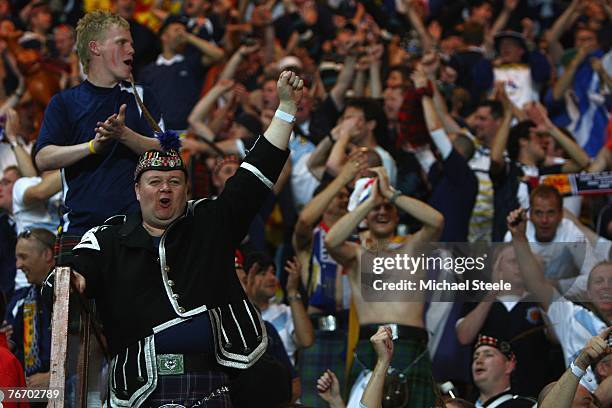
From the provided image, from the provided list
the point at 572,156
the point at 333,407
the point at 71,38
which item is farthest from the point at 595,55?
the point at 333,407

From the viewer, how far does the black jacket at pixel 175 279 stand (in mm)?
6750

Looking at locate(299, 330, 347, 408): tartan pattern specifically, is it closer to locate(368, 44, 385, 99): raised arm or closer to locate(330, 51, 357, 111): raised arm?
locate(330, 51, 357, 111): raised arm

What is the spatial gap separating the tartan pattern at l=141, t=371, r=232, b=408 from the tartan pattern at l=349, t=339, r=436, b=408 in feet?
8.64

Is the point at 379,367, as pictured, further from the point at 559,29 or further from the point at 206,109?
the point at 559,29

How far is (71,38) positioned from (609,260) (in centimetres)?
949

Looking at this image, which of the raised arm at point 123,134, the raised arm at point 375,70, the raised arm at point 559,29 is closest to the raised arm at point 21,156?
the raised arm at point 375,70

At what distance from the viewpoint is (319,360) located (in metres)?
10.2

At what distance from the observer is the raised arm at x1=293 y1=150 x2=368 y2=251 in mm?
10188

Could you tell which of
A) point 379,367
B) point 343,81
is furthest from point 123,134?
point 343,81

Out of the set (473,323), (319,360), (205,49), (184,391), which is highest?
(205,49)

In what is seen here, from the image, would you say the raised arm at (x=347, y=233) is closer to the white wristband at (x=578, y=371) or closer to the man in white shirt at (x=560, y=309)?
the man in white shirt at (x=560, y=309)

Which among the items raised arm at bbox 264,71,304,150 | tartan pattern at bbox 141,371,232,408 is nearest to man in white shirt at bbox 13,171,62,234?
raised arm at bbox 264,71,304,150

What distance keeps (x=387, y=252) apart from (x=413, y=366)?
35.1 inches

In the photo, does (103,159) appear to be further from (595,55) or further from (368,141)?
(595,55)
